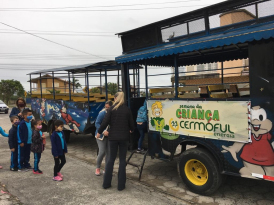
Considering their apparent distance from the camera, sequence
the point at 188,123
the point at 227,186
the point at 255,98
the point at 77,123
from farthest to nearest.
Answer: the point at 77,123, the point at 227,186, the point at 188,123, the point at 255,98

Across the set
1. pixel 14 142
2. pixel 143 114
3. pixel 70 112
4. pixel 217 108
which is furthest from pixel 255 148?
pixel 70 112

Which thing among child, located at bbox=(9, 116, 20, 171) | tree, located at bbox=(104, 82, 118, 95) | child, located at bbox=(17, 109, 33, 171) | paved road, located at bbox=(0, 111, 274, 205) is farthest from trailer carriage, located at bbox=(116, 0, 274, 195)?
tree, located at bbox=(104, 82, 118, 95)

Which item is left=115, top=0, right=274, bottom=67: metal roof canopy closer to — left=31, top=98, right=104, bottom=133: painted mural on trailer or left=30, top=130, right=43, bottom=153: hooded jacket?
left=31, top=98, right=104, bottom=133: painted mural on trailer

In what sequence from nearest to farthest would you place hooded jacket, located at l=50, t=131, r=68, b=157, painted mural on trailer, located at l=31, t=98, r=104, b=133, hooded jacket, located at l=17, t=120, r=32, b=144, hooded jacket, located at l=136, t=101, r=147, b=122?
1. hooded jacket, located at l=50, t=131, r=68, b=157
2. hooded jacket, located at l=136, t=101, r=147, b=122
3. hooded jacket, located at l=17, t=120, r=32, b=144
4. painted mural on trailer, located at l=31, t=98, r=104, b=133

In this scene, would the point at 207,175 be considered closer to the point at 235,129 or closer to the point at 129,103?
the point at 235,129

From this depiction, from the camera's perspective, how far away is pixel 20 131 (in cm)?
503

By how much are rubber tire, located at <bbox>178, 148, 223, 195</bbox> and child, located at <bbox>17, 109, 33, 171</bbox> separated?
3486mm

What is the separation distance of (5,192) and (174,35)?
4182 mm

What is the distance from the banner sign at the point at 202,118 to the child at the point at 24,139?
279 cm

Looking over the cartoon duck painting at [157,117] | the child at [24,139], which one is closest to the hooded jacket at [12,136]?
the child at [24,139]

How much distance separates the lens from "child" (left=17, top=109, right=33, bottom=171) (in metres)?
5.03

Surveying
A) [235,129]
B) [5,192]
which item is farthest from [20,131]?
[235,129]

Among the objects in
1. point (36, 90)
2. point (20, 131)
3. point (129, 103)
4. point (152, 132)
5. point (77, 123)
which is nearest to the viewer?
point (152, 132)

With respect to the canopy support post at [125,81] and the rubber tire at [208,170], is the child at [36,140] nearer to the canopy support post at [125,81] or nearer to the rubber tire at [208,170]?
the canopy support post at [125,81]
